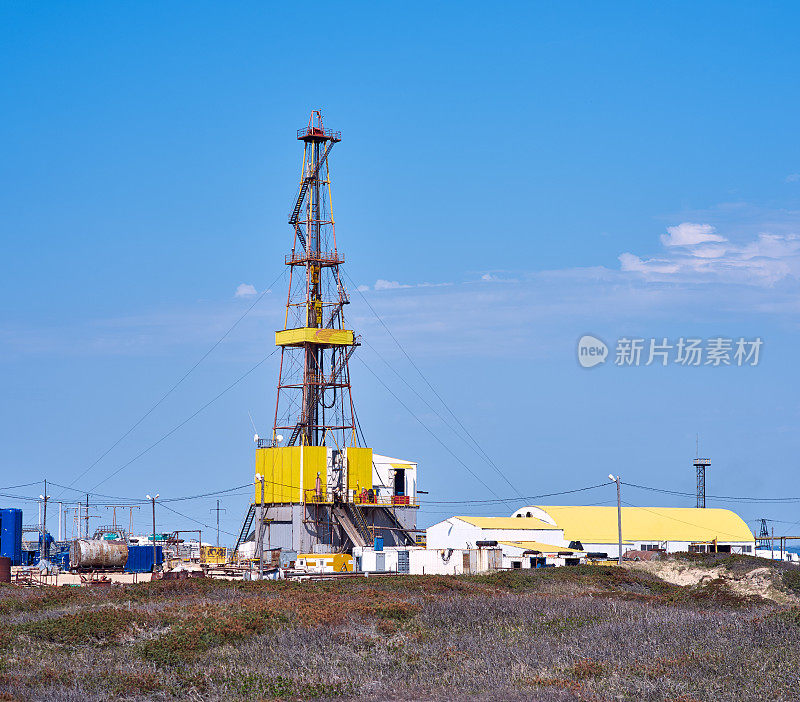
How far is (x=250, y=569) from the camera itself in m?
50.7

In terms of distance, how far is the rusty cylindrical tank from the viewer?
4831 centimetres

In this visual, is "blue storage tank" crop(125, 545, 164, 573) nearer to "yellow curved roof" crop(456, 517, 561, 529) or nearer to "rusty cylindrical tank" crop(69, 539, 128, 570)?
"rusty cylindrical tank" crop(69, 539, 128, 570)

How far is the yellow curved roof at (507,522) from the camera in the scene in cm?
6872

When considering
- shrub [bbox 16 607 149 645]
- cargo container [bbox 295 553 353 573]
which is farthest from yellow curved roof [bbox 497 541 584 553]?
shrub [bbox 16 607 149 645]

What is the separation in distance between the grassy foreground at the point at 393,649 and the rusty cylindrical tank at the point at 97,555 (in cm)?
1935

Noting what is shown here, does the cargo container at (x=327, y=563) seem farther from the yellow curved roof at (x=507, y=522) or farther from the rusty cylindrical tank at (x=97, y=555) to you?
the yellow curved roof at (x=507, y=522)

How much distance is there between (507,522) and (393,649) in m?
53.0

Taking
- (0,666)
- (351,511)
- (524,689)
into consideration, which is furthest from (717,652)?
(351,511)

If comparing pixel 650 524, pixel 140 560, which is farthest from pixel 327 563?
pixel 650 524

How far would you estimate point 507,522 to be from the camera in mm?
71688

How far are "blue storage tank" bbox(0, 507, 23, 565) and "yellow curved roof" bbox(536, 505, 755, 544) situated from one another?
3653 centimetres

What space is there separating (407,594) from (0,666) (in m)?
15.6

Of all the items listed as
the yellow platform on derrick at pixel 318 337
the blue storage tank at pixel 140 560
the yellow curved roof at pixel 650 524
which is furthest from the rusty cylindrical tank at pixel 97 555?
the yellow curved roof at pixel 650 524

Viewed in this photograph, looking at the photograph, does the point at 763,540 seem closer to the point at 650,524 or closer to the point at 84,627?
the point at 650,524
